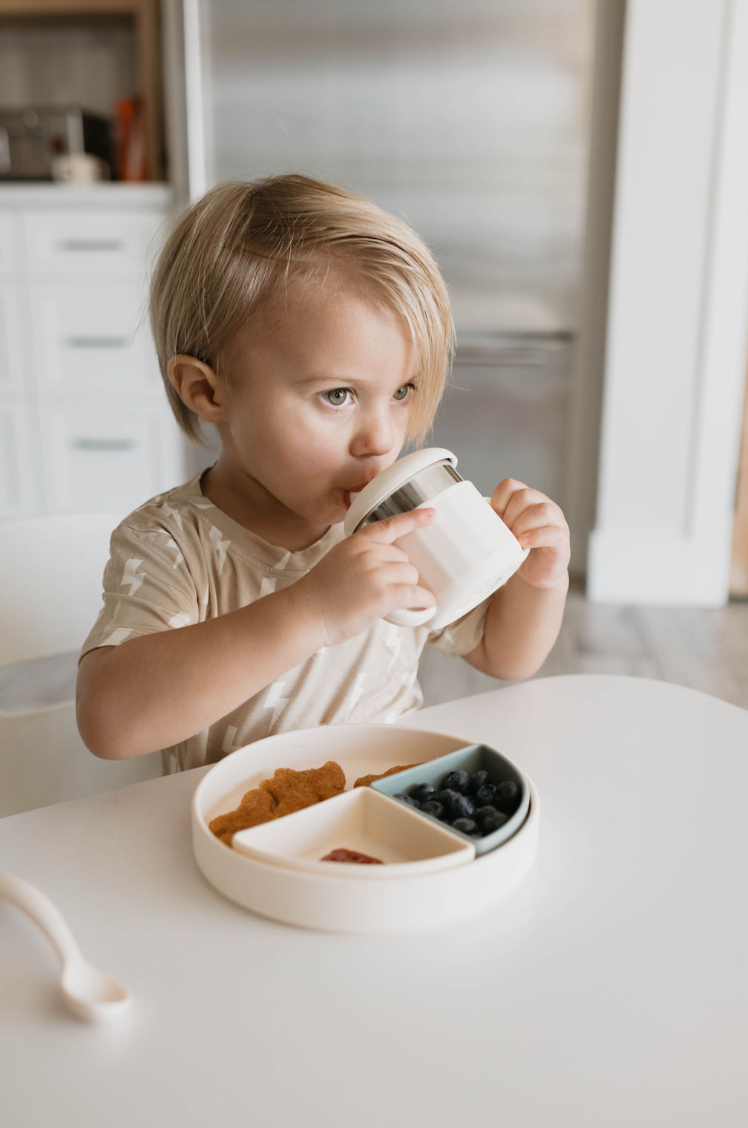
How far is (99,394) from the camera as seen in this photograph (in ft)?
9.00

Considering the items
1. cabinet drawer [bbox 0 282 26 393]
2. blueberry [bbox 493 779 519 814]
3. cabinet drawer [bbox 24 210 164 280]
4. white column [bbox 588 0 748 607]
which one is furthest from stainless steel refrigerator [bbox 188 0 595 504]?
blueberry [bbox 493 779 519 814]

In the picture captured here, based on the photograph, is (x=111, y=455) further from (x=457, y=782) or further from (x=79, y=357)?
(x=457, y=782)

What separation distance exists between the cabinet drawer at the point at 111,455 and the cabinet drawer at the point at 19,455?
0.17 feet

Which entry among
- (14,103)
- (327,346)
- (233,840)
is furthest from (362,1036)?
(14,103)

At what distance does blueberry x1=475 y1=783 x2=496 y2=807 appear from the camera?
1.62 ft

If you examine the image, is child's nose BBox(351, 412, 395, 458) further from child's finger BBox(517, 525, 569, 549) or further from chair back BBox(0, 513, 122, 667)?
chair back BBox(0, 513, 122, 667)

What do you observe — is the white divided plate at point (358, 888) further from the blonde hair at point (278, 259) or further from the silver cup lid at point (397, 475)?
the blonde hair at point (278, 259)

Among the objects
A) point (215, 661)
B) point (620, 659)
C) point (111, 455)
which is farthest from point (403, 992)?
point (111, 455)

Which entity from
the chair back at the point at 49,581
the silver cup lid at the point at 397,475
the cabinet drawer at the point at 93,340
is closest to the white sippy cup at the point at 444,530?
the silver cup lid at the point at 397,475

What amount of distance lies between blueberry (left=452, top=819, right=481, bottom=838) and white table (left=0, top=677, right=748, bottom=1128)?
0.12ft

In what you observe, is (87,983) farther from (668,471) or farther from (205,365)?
(668,471)

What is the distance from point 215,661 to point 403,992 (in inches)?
10.1

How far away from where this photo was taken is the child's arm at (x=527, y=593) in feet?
2.26

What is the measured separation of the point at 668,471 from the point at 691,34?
114 centimetres
